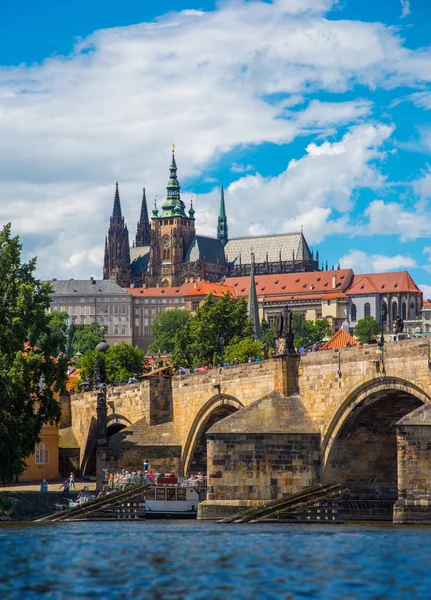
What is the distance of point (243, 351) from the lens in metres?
102

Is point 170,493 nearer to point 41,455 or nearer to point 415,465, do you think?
point 415,465

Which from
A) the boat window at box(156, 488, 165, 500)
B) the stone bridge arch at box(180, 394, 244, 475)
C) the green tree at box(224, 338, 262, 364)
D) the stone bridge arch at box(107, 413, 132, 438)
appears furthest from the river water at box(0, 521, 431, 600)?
the green tree at box(224, 338, 262, 364)

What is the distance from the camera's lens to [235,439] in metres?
53.8

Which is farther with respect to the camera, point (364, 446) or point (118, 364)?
point (118, 364)

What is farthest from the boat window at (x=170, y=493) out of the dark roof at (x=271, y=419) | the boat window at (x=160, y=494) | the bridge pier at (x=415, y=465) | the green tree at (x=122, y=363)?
the green tree at (x=122, y=363)

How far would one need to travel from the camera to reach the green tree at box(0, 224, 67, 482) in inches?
2247

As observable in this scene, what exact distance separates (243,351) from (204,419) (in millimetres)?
35644

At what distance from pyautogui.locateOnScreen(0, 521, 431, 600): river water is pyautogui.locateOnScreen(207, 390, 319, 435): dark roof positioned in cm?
677

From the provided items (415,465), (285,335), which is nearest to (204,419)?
(285,335)

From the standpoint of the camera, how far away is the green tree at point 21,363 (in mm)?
57062

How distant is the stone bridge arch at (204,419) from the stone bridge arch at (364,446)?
10.5 m

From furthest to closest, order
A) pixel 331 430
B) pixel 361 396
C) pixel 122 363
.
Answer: pixel 122 363 < pixel 331 430 < pixel 361 396

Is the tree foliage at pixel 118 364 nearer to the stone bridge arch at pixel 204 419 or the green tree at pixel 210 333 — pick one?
the green tree at pixel 210 333

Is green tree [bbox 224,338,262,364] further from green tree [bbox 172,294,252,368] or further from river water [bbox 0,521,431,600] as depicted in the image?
river water [bbox 0,521,431,600]
